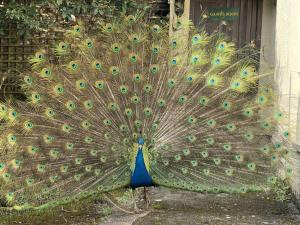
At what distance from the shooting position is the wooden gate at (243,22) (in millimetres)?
9148

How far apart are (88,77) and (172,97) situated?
83 cm

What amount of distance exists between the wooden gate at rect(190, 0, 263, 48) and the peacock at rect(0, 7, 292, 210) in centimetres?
375

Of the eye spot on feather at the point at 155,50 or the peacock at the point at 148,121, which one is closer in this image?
the peacock at the point at 148,121

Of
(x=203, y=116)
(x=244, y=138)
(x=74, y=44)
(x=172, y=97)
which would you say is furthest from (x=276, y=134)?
(x=74, y=44)

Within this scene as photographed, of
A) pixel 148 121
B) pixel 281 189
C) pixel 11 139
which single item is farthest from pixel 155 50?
pixel 281 189

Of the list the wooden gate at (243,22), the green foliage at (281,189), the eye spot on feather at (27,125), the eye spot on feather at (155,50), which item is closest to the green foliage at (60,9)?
the eye spot on feather at (155,50)

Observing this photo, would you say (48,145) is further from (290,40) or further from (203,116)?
(290,40)

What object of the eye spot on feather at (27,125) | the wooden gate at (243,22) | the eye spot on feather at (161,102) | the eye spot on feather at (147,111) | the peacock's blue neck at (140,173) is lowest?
the peacock's blue neck at (140,173)

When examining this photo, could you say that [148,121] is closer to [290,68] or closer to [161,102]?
[161,102]

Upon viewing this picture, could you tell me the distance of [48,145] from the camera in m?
5.38

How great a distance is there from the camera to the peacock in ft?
17.6

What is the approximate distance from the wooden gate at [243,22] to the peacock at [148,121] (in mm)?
3746

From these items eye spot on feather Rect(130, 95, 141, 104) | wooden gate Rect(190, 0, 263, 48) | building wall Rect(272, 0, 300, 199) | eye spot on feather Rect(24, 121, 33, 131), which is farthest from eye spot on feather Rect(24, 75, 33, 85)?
wooden gate Rect(190, 0, 263, 48)

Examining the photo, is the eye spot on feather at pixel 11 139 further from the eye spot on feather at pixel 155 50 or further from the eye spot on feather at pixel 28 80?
the eye spot on feather at pixel 155 50
